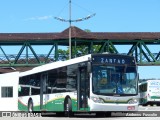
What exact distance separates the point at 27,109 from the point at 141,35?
36.6 metres

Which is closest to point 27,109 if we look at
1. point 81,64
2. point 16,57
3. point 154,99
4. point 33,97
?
point 33,97

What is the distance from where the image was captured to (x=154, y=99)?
56.7 metres

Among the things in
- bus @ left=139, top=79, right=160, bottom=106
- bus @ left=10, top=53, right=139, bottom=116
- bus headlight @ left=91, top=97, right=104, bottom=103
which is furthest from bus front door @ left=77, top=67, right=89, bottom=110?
bus @ left=139, top=79, right=160, bottom=106

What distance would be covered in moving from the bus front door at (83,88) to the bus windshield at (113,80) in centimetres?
52

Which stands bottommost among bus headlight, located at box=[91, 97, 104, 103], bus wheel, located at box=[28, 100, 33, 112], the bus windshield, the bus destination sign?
bus wheel, located at box=[28, 100, 33, 112]

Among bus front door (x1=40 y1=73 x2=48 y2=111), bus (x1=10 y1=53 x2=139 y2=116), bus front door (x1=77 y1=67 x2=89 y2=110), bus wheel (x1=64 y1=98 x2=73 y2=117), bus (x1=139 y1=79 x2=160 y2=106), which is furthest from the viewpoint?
bus (x1=139 y1=79 x2=160 y2=106)

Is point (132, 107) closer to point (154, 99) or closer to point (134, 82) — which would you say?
point (134, 82)

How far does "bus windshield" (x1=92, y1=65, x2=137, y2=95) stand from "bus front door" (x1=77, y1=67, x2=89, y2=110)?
52cm

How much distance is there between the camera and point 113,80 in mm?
22781

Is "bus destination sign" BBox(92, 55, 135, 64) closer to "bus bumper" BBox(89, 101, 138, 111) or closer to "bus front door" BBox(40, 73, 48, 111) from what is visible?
"bus bumper" BBox(89, 101, 138, 111)

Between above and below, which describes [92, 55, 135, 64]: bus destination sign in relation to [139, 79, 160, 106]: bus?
above

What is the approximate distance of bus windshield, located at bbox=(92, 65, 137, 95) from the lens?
22672 mm

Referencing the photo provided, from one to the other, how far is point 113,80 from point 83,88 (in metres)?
1.47

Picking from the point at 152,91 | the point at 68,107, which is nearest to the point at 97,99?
the point at 68,107
